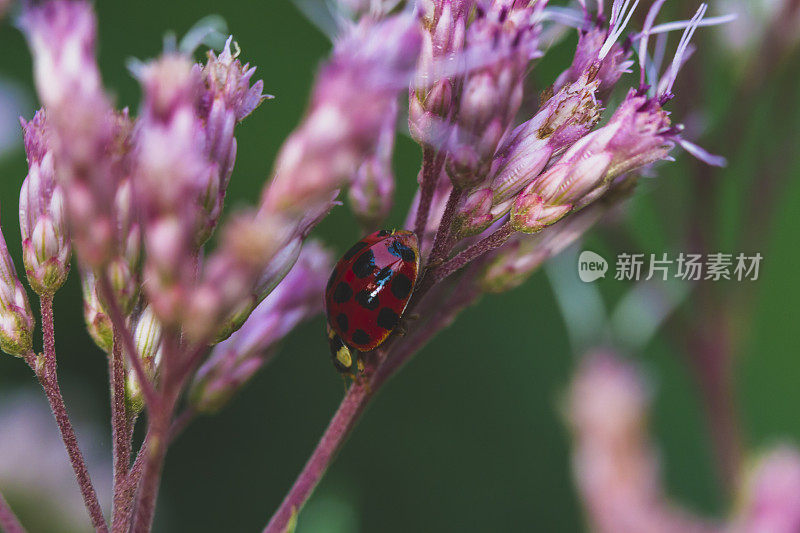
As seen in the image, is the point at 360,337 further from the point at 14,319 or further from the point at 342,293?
the point at 14,319

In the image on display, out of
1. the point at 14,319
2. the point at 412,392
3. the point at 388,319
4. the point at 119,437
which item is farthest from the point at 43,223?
the point at 412,392

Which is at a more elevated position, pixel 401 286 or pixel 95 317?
pixel 95 317

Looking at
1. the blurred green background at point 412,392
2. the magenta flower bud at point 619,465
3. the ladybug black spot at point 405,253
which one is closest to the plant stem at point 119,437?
the ladybug black spot at point 405,253

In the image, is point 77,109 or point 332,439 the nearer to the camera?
point 77,109

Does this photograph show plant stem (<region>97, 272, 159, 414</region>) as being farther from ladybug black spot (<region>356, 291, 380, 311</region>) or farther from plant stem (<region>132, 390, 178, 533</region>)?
ladybug black spot (<region>356, 291, 380, 311</region>)

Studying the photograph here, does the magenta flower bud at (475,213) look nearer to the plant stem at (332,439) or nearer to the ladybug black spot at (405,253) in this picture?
the ladybug black spot at (405,253)

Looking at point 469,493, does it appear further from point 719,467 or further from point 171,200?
point 171,200
